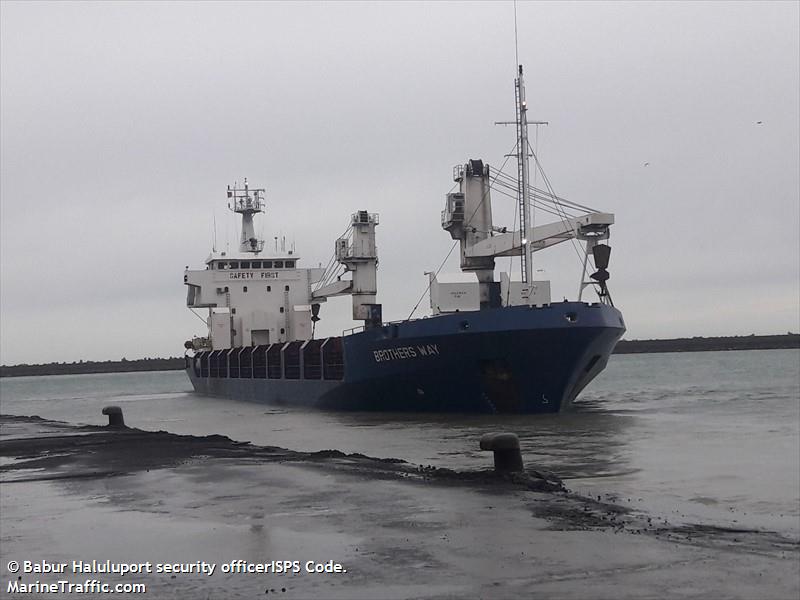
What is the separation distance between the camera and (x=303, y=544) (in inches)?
322

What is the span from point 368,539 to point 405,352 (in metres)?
19.9

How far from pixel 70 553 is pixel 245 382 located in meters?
38.2

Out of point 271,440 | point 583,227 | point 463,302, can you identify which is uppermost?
point 583,227

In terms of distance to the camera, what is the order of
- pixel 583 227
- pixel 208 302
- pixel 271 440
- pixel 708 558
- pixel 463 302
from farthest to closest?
pixel 208 302, pixel 463 302, pixel 583 227, pixel 271 440, pixel 708 558

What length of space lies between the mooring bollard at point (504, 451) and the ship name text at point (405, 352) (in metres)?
14.1

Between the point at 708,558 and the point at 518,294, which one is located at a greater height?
the point at 518,294

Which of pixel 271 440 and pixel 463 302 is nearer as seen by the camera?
pixel 271 440

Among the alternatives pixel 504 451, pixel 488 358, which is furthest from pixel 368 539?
pixel 488 358

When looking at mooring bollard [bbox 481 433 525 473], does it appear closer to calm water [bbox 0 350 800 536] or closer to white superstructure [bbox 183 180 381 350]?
calm water [bbox 0 350 800 536]

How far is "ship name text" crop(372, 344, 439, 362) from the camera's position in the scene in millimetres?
27219

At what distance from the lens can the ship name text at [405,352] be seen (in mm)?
27219

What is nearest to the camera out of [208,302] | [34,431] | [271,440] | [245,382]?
[271,440]

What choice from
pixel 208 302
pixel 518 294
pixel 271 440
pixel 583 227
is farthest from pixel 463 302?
pixel 208 302

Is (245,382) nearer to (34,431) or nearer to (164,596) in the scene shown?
(34,431)
